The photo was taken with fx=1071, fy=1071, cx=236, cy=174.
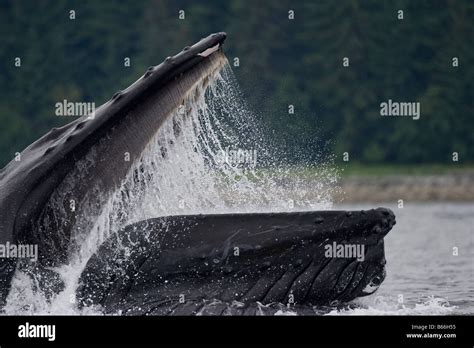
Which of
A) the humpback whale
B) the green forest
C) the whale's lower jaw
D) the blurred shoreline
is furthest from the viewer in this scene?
the green forest

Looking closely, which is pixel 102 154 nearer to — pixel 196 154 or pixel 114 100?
pixel 114 100

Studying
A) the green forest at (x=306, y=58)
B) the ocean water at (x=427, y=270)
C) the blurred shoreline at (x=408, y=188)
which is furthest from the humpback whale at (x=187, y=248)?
the green forest at (x=306, y=58)

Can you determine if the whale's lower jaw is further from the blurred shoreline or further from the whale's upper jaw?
the blurred shoreline

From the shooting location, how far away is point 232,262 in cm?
945

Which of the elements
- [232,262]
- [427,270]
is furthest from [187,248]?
[427,270]

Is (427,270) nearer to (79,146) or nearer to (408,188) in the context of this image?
(79,146)

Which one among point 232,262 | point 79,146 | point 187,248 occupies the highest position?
point 79,146

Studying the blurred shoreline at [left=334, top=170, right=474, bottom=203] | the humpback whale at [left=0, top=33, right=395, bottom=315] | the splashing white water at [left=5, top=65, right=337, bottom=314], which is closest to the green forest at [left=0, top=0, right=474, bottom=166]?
the blurred shoreline at [left=334, top=170, right=474, bottom=203]

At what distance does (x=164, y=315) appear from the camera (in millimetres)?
9258

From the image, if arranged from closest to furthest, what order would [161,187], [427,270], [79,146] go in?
[79,146] < [161,187] < [427,270]

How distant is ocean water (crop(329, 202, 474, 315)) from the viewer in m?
11.4

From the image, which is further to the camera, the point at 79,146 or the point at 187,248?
the point at 187,248

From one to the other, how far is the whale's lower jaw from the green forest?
4087 centimetres

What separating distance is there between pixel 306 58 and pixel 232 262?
4713 centimetres
